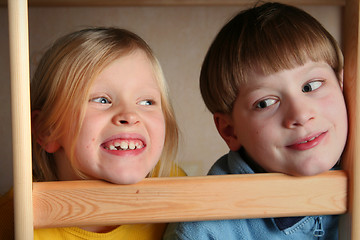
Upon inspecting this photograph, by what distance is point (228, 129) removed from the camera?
3.27 ft

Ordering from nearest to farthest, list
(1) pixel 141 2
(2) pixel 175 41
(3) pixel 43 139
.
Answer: (3) pixel 43 139
(1) pixel 141 2
(2) pixel 175 41

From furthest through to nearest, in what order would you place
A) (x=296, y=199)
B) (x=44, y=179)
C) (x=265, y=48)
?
1. (x=44, y=179)
2. (x=265, y=48)
3. (x=296, y=199)

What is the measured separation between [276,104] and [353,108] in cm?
13

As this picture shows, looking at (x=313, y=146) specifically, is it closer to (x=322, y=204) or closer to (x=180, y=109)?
(x=322, y=204)

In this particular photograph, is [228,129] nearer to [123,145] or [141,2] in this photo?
[123,145]

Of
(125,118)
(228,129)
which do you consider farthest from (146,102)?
(228,129)

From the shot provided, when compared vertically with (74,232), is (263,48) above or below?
above

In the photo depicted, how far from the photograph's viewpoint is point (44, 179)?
1.02m

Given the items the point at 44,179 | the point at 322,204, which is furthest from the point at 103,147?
the point at 322,204

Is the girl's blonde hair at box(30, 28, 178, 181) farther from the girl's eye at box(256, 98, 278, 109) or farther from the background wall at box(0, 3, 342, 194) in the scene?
the background wall at box(0, 3, 342, 194)

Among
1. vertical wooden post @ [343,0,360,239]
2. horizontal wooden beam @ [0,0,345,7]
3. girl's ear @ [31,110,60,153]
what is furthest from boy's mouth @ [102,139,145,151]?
horizontal wooden beam @ [0,0,345,7]

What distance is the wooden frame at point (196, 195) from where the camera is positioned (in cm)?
72

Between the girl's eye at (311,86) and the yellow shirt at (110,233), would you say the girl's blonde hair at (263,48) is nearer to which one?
the girl's eye at (311,86)

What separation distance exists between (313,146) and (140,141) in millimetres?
297
